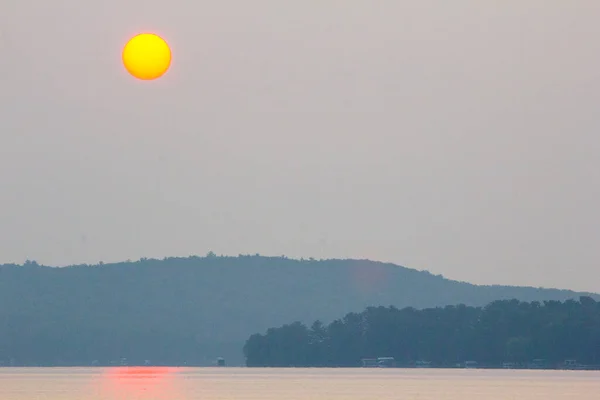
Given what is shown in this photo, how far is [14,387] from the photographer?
186500 mm

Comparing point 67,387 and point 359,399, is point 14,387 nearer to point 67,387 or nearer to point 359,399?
point 67,387

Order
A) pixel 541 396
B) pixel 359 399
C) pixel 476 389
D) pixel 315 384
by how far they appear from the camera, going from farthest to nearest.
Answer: pixel 315 384 < pixel 476 389 < pixel 541 396 < pixel 359 399

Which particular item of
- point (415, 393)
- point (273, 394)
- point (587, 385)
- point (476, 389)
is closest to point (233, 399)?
point (273, 394)

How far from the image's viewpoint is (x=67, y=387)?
191 m

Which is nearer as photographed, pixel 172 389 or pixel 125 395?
pixel 125 395

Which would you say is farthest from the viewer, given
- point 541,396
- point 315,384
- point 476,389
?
point 315,384

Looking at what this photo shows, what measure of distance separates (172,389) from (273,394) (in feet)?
85.9

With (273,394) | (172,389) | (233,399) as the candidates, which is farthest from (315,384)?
(233,399)

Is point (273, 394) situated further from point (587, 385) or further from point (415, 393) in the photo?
point (587, 385)

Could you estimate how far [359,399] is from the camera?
14925cm

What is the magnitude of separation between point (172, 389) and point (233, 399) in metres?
35.3

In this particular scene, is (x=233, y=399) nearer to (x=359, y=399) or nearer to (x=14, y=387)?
(x=359, y=399)

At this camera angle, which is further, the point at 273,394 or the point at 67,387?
the point at 67,387

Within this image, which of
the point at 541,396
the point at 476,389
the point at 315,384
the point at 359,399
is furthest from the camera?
the point at 315,384
